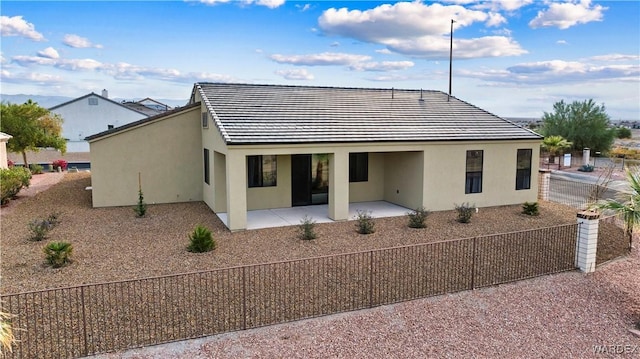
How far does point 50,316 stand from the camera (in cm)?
680

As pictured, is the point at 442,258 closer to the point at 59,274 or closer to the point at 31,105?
the point at 59,274

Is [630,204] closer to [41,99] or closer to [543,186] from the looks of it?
[543,186]

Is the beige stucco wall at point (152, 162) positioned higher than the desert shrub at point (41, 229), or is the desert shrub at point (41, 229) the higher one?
the beige stucco wall at point (152, 162)

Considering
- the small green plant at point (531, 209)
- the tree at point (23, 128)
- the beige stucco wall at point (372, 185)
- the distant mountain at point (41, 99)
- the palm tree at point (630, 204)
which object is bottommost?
the small green plant at point (531, 209)

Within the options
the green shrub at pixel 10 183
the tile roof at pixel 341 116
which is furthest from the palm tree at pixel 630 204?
the green shrub at pixel 10 183

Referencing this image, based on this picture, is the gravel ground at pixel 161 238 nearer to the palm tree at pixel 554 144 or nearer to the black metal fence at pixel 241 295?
the black metal fence at pixel 241 295

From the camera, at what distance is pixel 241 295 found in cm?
800

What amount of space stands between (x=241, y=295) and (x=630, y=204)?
7.24m

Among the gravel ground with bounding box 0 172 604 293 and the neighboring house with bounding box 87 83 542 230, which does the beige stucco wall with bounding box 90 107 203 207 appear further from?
the gravel ground with bounding box 0 172 604 293

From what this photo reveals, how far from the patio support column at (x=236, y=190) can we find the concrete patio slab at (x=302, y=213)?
25.3 inches

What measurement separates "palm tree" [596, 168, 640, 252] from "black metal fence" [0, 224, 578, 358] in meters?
2.13

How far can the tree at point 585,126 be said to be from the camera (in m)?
37.1

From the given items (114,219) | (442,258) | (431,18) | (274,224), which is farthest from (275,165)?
(431,18)

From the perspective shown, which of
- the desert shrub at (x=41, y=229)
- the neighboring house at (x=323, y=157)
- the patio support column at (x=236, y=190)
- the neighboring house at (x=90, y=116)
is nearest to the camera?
the desert shrub at (x=41, y=229)
